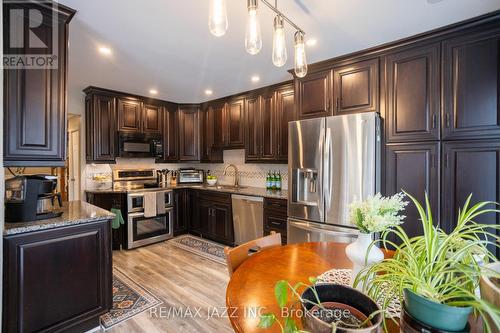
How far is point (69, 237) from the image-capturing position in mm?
1752

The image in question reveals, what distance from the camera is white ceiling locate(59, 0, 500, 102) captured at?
1699mm

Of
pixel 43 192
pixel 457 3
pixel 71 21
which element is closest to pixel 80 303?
pixel 43 192

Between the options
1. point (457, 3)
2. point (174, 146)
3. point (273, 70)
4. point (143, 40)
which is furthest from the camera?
point (174, 146)

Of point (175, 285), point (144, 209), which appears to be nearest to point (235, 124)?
point (144, 209)

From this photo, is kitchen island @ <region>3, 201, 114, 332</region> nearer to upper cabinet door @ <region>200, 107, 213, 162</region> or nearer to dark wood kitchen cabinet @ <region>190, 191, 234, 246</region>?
dark wood kitchen cabinet @ <region>190, 191, 234, 246</region>

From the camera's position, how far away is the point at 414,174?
7.14 ft

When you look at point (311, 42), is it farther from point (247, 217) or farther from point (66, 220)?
point (66, 220)

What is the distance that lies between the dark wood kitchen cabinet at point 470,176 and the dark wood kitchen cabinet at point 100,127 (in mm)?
4265

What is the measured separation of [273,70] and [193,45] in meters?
1.07

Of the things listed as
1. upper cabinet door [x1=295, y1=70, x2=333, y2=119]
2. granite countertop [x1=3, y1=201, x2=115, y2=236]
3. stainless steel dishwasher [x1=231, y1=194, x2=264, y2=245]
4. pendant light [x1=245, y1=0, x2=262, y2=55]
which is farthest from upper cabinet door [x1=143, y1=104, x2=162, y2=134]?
pendant light [x1=245, y1=0, x2=262, y2=55]

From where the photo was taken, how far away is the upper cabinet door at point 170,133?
14.7 ft

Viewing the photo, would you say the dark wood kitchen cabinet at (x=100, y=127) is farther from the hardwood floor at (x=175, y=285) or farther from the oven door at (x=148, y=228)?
the hardwood floor at (x=175, y=285)

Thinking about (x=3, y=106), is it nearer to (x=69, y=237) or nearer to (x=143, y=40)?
(x=69, y=237)

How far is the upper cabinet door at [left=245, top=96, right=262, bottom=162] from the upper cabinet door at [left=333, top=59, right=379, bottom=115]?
1.38m
